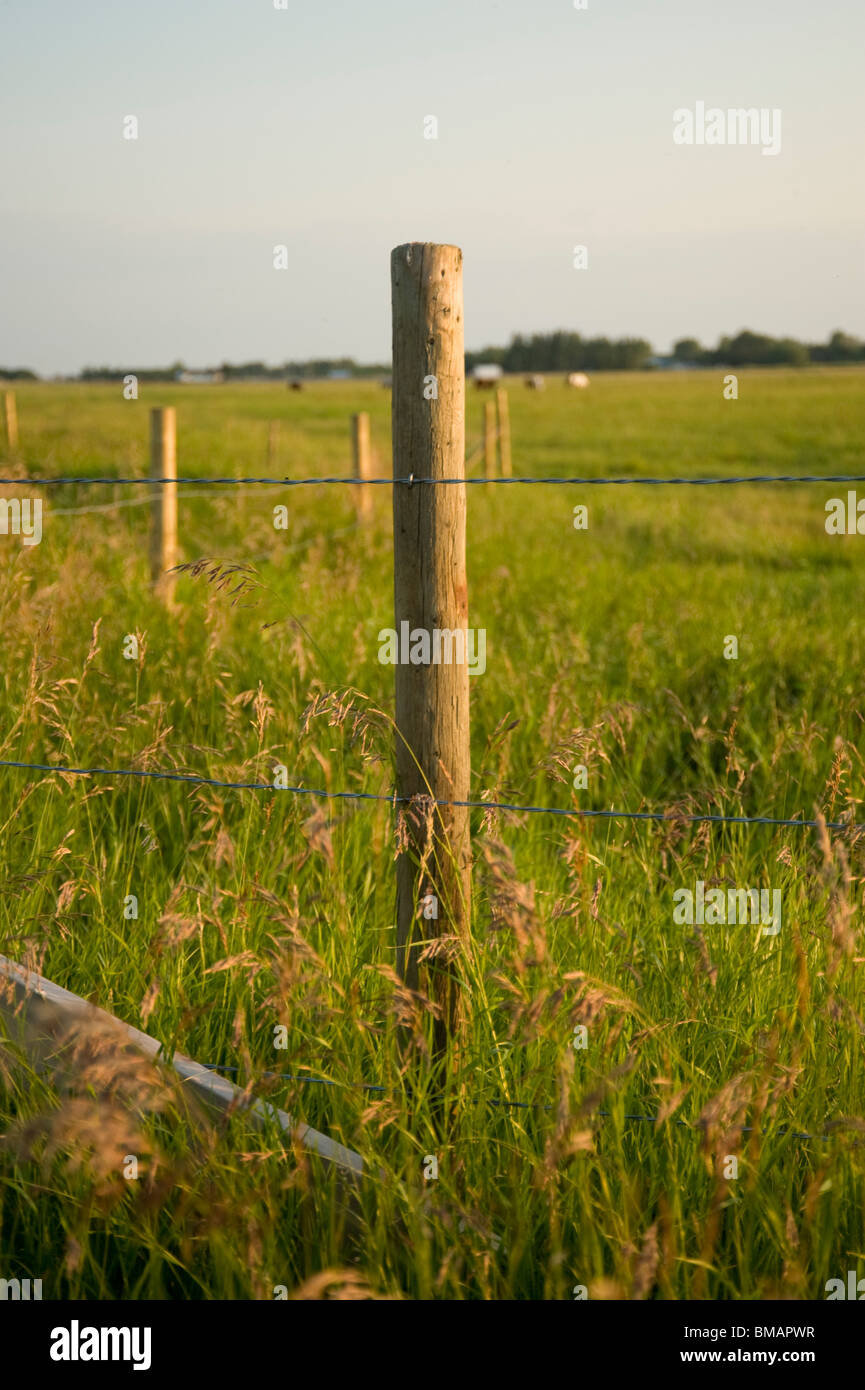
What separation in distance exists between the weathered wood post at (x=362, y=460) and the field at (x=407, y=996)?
4.17 meters

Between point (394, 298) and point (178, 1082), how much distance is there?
1.52m

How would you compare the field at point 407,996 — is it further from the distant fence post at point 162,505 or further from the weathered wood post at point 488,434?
the weathered wood post at point 488,434

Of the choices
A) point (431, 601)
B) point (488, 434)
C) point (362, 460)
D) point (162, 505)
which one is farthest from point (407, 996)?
point (488, 434)

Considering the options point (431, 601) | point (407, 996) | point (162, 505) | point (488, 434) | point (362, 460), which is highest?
point (488, 434)

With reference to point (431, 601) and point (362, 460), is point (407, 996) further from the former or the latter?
point (362, 460)

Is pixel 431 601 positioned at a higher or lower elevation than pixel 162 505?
lower

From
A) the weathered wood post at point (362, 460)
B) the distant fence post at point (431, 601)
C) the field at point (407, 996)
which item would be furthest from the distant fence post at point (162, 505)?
the distant fence post at point (431, 601)

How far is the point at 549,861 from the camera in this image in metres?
3.65

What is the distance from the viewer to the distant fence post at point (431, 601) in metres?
2.22

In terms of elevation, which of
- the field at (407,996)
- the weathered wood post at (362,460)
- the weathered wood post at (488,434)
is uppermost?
the weathered wood post at (488,434)

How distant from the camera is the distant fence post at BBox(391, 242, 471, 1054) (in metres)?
2.22

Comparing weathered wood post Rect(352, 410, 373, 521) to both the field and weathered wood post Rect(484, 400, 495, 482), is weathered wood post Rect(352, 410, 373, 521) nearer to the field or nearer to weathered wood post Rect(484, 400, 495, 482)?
the field

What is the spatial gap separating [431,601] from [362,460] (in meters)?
8.77

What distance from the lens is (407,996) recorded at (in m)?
1.81
